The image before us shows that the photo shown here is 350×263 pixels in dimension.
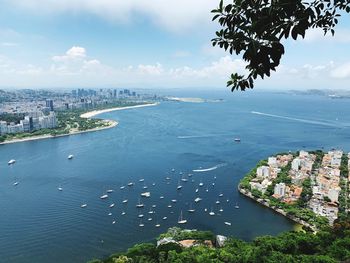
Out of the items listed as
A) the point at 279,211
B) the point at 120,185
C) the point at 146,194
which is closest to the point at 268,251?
the point at 279,211

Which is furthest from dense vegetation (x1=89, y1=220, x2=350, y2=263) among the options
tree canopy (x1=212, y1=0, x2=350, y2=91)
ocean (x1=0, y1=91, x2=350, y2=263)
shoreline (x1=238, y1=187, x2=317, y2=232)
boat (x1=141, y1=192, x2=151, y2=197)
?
tree canopy (x1=212, y1=0, x2=350, y2=91)

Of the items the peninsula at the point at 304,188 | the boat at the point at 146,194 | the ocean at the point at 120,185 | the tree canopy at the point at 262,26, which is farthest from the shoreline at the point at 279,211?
the tree canopy at the point at 262,26

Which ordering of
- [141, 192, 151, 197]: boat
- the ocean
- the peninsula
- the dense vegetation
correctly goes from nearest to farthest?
1. the dense vegetation
2. the ocean
3. the peninsula
4. [141, 192, 151, 197]: boat

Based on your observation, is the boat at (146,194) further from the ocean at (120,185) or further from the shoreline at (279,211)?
the shoreline at (279,211)

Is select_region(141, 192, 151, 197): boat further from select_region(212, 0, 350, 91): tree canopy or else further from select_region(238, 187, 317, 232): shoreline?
select_region(212, 0, 350, 91): tree canopy

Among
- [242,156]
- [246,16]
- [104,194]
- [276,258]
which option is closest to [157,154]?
[242,156]
